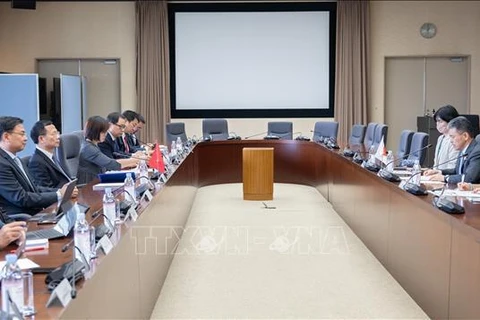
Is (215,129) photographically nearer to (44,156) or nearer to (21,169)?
(44,156)

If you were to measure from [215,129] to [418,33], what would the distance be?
4051mm

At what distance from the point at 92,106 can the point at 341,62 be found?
14.7 feet

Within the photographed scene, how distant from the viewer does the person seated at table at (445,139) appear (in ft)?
17.9

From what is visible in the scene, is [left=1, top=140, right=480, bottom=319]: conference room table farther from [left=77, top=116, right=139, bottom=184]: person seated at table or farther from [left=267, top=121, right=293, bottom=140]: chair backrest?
[left=267, top=121, right=293, bottom=140]: chair backrest

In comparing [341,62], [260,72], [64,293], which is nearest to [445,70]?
[341,62]

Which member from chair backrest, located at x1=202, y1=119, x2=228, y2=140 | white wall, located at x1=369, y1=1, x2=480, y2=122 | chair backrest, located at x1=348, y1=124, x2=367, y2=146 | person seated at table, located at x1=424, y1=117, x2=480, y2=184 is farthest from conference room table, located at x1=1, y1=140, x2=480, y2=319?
white wall, located at x1=369, y1=1, x2=480, y2=122

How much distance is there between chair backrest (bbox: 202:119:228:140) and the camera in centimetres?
986

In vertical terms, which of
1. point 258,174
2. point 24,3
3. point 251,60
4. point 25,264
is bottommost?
point 258,174

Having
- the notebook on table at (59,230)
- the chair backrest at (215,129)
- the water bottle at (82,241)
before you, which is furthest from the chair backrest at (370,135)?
the water bottle at (82,241)

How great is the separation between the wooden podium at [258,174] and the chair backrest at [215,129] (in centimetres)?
214

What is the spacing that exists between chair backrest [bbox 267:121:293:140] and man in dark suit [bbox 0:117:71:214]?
627 centimetres

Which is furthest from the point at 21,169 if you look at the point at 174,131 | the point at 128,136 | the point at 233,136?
the point at 233,136

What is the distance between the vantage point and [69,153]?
5.53 meters

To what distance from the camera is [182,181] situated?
19.4ft
